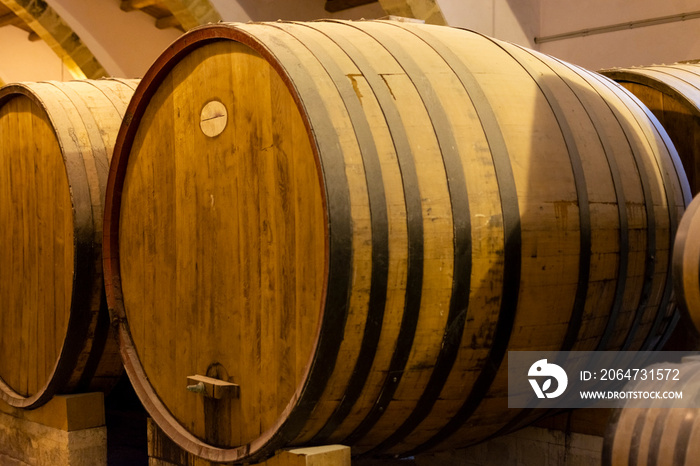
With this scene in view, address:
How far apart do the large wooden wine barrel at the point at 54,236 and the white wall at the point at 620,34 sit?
418cm

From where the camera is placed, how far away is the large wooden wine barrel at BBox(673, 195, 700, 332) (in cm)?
171

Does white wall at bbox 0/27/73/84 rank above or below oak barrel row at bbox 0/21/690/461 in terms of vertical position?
above

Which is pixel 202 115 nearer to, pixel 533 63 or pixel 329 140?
pixel 329 140

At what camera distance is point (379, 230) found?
2170 millimetres

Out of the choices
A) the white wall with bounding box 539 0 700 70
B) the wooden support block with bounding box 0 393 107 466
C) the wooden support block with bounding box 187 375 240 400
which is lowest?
the wooden support block with bounding box 0 393 107 466

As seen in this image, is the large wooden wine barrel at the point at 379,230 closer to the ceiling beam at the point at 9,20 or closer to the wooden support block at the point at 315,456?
the wooden support block at the point at 315,456

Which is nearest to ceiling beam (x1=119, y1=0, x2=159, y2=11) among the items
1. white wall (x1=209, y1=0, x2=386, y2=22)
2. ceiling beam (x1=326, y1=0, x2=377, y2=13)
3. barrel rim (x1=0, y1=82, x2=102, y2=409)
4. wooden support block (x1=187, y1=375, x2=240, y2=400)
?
white wall (x1=209, y1=0, x2=386, y2=22)

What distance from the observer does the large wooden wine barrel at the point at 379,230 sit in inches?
87.3

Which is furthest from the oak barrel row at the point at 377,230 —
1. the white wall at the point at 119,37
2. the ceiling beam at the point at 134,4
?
the white wall at the point at 119,37

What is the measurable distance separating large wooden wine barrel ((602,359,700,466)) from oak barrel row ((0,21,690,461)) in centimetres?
53

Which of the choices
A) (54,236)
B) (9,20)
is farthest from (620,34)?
(9,20)

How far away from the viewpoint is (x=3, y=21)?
12.3 m

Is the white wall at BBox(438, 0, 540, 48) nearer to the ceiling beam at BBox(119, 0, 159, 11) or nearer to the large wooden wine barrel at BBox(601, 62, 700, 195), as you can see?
the large wooden wine barrel at BBox(601, 62, 700, 195)

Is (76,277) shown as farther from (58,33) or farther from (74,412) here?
(58,33)
